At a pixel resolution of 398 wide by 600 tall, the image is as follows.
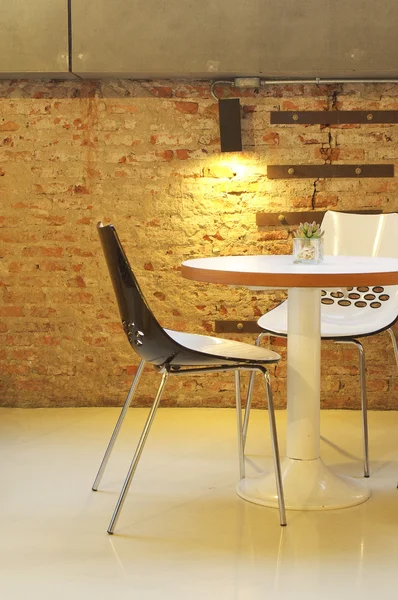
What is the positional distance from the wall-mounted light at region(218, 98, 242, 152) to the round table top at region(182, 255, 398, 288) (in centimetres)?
154

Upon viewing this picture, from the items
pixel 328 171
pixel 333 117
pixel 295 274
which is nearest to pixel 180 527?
pixel 295 274

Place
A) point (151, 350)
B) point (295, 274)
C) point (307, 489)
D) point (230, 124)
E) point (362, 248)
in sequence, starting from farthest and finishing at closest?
point (230, 124) → point (362, 248) → point (307, 489) → point (151, 350) → point (295, 274)

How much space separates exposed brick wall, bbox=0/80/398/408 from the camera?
462 cm

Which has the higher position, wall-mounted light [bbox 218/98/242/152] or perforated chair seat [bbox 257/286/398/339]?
wall-mounted light [bbox 218/98/242/152]

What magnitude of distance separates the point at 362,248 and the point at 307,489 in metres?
1.31

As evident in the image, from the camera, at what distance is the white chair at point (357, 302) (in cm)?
350

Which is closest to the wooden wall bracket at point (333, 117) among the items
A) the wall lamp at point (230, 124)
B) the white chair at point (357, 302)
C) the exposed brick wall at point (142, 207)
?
the exposed brick wall at point (142, 207)

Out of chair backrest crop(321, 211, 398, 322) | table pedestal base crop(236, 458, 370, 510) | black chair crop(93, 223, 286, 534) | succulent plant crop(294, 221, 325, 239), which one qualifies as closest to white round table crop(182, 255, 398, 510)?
table pedestal base crop(236, 458, 370, 510)

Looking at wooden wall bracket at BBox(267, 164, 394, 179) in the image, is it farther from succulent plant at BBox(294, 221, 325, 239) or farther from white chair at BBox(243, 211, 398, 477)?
succulent plant at BBox(294, 221, 325, 239)

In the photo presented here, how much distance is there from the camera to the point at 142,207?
467 centimetres

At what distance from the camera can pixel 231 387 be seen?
4719 millimetres

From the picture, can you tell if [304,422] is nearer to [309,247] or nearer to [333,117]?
[309,247]

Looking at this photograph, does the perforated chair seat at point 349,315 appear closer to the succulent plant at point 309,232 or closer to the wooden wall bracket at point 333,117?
the succulent plant at point 309,232

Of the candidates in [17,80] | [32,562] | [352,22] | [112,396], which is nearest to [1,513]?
[32,562]
